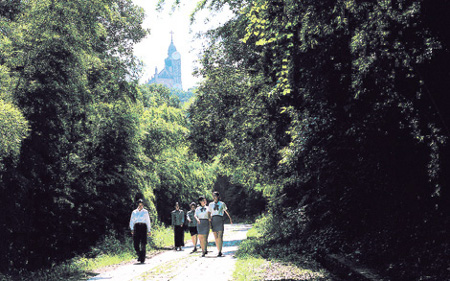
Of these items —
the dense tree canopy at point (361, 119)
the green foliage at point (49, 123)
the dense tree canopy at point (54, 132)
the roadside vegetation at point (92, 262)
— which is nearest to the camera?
the dense tree canopy at point (361, 119)

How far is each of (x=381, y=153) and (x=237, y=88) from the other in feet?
35.8

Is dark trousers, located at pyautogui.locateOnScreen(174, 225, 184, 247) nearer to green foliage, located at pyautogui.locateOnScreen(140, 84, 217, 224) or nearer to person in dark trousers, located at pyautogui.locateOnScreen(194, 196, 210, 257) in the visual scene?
green foliage, located at pyautogui.locateOnScreen(140, 84, 217, 224)

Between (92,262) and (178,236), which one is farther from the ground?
(178,236)

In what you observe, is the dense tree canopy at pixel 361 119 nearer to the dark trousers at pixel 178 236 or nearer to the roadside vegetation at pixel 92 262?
the dark trousers at pixel 178 236

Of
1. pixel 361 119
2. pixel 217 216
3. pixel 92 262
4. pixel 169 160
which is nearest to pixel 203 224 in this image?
pixel 217 216

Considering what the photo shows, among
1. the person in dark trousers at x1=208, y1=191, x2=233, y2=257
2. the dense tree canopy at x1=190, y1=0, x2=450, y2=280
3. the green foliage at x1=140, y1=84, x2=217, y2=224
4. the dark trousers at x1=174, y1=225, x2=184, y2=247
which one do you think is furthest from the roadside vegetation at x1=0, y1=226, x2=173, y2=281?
the dense tree canopy at x1=190, y1=0, x2=450, y2=280

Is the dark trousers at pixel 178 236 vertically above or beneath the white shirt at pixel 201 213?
beneath

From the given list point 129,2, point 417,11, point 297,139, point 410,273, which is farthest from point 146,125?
point 417,11

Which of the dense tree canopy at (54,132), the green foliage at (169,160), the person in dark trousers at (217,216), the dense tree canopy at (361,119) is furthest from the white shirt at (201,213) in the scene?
the green foliage at (169,160)

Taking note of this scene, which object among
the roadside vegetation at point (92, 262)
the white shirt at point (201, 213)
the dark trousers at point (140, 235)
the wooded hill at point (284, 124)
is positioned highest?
the wooded hill at point (284, 124)

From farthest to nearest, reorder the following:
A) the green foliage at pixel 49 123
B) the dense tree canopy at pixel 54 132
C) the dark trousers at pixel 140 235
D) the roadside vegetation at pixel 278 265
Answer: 1. the dark trousers at pixel 140 235
2. the green foliage at pixel 49 123
3. the dense tree canopy at pixel 54 132
4. the roadside vegetation at pixel 278 265

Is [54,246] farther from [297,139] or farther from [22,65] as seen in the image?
[297,139]

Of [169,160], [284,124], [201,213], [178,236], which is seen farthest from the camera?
[169,160]

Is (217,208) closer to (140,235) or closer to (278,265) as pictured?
(140,235)
